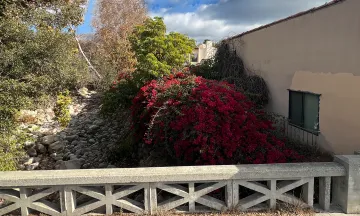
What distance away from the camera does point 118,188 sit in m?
3.94

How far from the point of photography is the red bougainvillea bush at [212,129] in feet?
16.4

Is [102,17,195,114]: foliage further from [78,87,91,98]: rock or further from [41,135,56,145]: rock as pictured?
[78,87,91,98]: rock

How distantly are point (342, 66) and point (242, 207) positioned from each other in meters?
3.23

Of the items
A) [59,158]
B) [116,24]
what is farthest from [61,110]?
[116,24]

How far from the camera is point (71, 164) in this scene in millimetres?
8477

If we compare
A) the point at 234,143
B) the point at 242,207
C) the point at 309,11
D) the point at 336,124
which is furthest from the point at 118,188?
the point at 309,11

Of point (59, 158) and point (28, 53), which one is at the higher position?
point (28, 53)

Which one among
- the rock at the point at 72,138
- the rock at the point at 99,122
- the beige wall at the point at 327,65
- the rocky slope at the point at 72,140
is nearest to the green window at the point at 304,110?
the beige wall at the point at 327,65

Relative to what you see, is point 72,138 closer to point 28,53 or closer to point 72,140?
point 72,140

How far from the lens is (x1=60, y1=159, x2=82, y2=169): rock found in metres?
8.37

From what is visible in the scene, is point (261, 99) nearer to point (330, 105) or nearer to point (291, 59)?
point (291, 59)

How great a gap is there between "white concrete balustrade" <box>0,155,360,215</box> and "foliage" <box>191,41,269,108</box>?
3818mm

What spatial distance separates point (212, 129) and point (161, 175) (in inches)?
71.2

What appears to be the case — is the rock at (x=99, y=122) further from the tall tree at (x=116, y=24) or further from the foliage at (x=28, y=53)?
the tall tree at (x=116, y=24)
